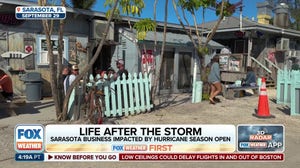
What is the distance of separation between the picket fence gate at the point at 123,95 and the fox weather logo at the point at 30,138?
10.4 feet

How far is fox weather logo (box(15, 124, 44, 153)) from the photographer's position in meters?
4.62

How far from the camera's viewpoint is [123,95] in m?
8.73

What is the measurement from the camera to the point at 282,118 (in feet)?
29.4

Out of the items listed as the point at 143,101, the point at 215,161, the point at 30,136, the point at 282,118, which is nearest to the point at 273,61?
the point at 282,118

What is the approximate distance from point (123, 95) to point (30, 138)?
13.8 feet

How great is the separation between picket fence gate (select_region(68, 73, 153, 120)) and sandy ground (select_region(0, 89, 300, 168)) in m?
0.26

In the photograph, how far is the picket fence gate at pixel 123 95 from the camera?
820 centimetres

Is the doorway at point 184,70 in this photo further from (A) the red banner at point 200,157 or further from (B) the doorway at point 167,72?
(A) the red banner at point 200,157

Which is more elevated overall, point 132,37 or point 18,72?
point 132,37

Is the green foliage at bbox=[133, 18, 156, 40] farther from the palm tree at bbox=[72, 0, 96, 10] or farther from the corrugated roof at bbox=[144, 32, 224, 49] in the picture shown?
the palm tree at bbox=[72, 0, 96, 10]

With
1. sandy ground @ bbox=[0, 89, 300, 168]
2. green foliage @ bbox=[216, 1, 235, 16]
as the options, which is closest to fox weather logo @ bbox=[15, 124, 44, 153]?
sandy ground @ bbox=[0, 89, 300, 168]

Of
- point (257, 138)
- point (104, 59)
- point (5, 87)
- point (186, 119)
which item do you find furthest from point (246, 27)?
point (257, 138)

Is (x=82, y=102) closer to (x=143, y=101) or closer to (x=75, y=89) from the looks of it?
(x=75, y=89)

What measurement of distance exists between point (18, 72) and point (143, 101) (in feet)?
17.0
